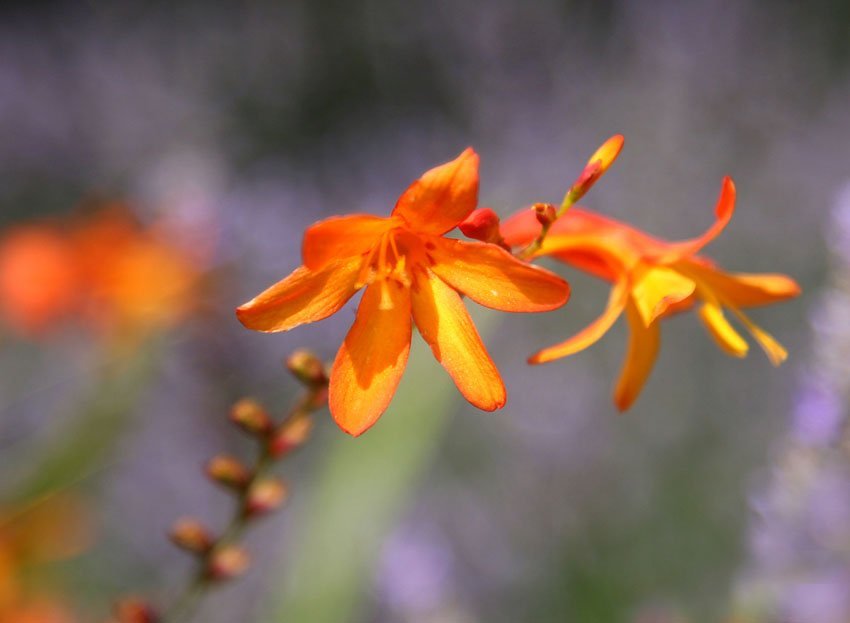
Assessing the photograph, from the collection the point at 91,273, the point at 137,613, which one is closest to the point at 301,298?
the point at 137,613

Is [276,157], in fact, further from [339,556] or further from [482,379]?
[482,379]

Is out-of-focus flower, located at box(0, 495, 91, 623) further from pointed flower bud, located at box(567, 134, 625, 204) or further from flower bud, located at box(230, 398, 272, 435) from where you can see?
pointed flower bud, located at box(567, 134, 625, 204)

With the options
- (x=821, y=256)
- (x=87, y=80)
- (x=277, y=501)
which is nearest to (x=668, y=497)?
(x=821, y=256)

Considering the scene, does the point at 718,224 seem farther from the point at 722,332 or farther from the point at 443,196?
the point at 443,196

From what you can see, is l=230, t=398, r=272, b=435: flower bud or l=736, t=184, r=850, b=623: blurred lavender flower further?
l=736, t=184, r=850, b=623: blurred lavender flower

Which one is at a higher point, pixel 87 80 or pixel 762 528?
pixel 762 528

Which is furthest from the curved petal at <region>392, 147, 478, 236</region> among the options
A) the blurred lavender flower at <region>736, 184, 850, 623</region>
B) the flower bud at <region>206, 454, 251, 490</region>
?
the blurred lavender flower at <region>736, 184, 850, 623</region>

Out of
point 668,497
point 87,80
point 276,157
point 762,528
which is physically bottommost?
point 668,497
